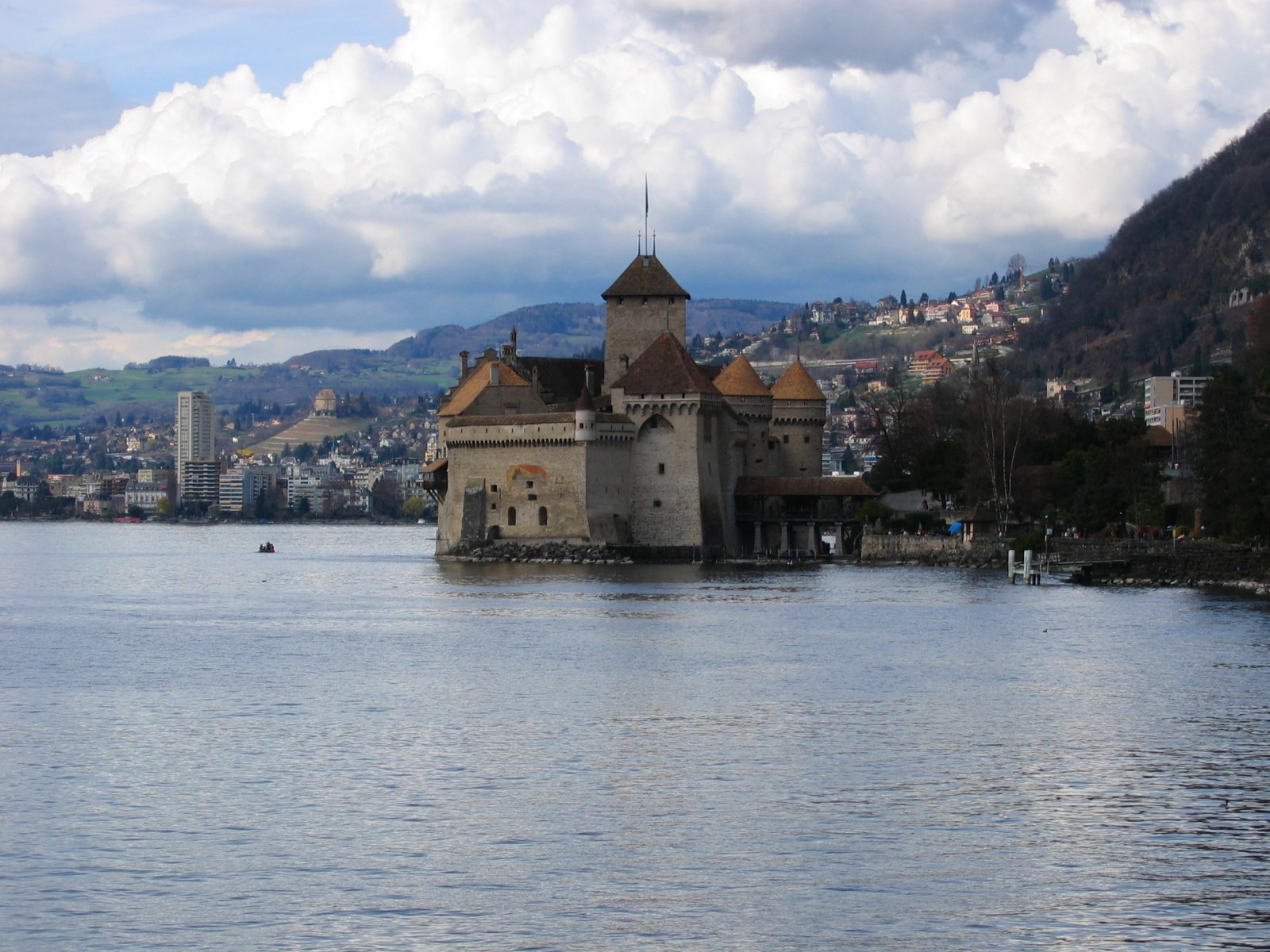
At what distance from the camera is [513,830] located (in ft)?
58.4

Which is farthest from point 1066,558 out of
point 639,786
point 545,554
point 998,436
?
point 639,786

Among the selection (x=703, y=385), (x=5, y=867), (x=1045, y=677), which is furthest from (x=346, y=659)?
(x=703, y=385)

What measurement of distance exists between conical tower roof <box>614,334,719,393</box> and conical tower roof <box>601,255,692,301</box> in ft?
17.1

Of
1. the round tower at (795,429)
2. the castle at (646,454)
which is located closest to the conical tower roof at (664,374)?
the castle at (646,454)

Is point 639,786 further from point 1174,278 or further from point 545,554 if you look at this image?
point 1174,278

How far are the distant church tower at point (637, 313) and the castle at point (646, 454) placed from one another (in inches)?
1.7

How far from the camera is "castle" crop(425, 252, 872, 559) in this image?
2579 inches

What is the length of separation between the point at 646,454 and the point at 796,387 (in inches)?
364

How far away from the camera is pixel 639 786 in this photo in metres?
20.0

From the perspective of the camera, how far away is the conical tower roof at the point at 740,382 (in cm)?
7075

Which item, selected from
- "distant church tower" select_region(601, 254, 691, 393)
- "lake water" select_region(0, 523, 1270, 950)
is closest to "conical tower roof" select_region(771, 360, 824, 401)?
"distant church tower" select_region(601, 254, 691, 393)

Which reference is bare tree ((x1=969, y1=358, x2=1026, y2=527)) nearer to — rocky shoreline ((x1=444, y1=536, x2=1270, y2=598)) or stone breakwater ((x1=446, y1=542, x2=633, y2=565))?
rocky shoreline ((x1=444, y1=536, x2=1270, y2=598))

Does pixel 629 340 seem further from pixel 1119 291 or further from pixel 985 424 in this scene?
pixel 1119 291

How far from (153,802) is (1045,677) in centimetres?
1627
